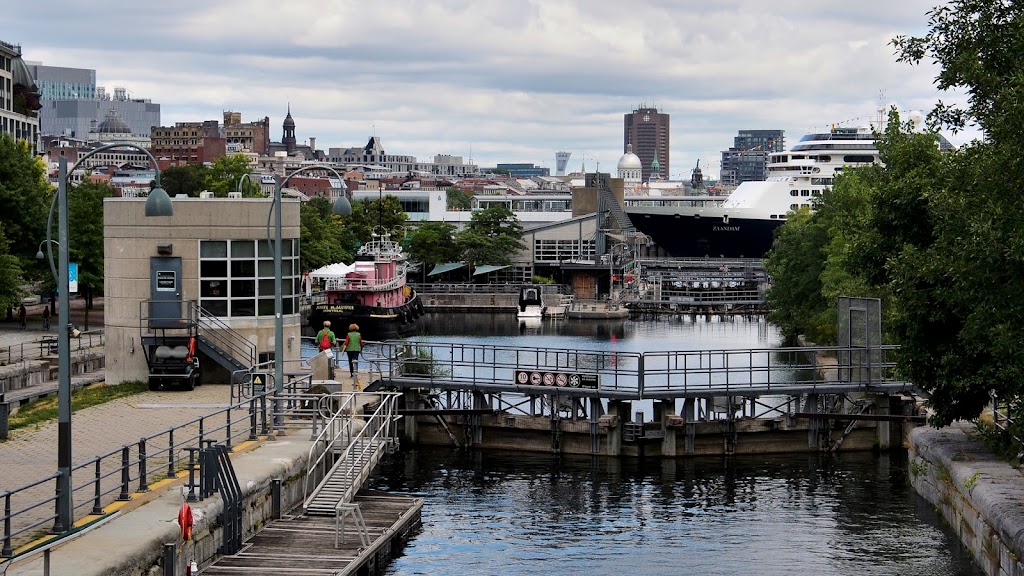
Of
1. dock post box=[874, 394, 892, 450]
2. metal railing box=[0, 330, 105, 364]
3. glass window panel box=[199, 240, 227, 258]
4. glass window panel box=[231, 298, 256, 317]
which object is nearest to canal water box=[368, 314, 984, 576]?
dock post box=[874, 394, 892, 450]

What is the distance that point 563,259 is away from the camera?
138625mm

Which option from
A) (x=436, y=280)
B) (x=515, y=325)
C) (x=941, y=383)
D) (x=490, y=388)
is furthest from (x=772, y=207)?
(x=941, y=383)

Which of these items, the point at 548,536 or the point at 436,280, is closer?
the point at 548,536

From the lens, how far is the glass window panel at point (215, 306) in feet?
129

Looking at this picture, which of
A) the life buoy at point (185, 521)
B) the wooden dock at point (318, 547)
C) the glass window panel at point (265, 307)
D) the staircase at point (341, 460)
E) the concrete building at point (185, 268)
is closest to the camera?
the life buoy at point (185, 521)

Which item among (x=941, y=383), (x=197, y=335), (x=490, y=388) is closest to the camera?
(x=941, y=383)

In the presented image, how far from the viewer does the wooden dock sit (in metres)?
23.8

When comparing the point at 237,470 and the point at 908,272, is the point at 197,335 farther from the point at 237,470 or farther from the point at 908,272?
the point at 908,272

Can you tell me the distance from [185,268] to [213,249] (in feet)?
3.00

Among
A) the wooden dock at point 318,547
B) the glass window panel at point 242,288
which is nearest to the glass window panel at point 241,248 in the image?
the glass window panel at point 242,288

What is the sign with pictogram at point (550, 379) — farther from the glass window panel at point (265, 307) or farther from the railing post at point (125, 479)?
the railing post at point (125, 479)

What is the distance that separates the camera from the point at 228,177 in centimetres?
10350

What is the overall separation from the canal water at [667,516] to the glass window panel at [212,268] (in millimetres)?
7119

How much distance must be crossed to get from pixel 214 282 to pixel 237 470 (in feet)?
42.9
